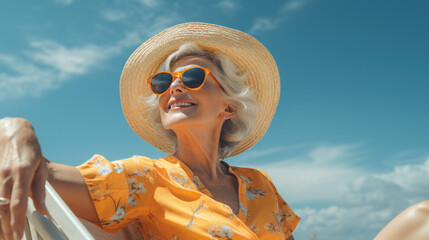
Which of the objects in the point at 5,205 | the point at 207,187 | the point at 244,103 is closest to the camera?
the point at 5,205

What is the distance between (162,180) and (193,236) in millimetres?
342

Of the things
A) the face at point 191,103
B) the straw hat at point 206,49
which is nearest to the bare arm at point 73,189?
the face at point 191,103

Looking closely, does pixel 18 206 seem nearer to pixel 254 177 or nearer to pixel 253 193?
pixel 253 193

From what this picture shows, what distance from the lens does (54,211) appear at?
1.45 meters

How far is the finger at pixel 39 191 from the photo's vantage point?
54.2 inches

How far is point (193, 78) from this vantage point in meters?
2.71

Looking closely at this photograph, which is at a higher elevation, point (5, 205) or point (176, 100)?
point (176, 100)

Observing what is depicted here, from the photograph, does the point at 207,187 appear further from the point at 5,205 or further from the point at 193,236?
the point at 5,205

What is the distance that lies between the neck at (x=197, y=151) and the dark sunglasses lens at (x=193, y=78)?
28 cm

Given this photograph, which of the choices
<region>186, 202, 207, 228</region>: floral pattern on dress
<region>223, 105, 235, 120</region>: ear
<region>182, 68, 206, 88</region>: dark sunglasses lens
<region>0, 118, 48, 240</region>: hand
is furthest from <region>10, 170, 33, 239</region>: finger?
<region>223, 105, 235, 120</region>: ear

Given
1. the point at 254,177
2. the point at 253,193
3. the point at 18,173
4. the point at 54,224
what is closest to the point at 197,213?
the point at 253,193

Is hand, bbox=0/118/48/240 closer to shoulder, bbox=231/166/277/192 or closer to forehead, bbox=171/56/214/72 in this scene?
forehead, bbox=171/56/214/72

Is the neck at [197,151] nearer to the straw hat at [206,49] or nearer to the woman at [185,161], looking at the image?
the woman at [185,161]

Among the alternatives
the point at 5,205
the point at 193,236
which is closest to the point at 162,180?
the point at 193,236
